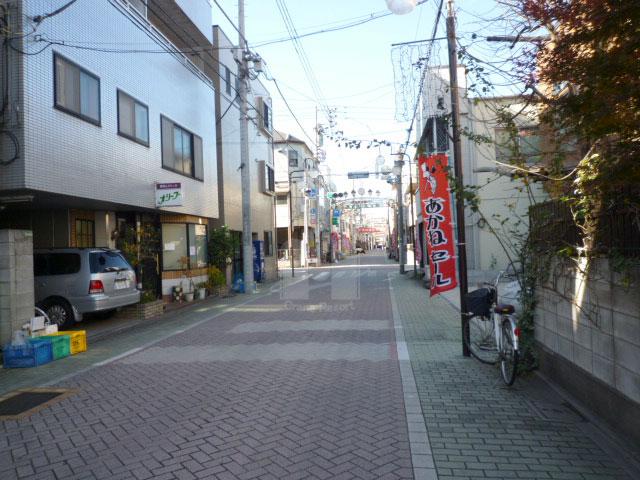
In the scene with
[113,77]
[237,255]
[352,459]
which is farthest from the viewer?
[237,255]

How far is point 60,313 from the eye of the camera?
1062 centimetres

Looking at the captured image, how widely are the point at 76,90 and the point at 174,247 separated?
7.02m

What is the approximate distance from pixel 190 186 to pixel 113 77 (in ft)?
17.6

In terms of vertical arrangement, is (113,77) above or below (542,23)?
above

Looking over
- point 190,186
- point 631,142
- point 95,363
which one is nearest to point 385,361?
point 95,363

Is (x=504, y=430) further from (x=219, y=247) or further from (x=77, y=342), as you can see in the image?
(x=219, y=247)

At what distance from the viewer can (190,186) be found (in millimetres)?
17125

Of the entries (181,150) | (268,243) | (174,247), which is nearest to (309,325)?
(174,247)

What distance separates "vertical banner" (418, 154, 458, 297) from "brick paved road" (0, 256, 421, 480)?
1.50 meters

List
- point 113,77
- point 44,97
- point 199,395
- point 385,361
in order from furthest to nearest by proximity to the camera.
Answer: point 113,77, point 44,97, point 385,361, point 199,395

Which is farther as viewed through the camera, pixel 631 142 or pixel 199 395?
pixel 199 395

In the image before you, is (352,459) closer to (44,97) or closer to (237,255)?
(44,97)

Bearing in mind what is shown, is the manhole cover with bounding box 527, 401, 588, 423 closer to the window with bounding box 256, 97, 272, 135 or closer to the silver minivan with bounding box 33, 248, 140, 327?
the silver minivan with bounding box 33, 248, 140, 327

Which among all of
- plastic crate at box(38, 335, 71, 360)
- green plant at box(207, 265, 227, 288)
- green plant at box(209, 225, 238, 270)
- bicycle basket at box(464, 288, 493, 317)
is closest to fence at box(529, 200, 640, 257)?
bicycle basket at box(464, 288, 493, 317)
